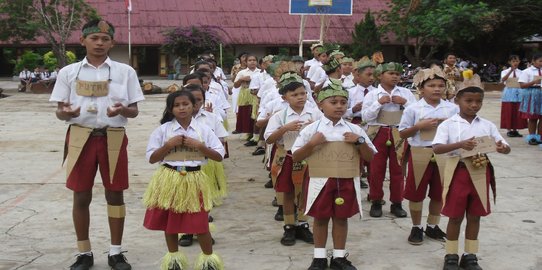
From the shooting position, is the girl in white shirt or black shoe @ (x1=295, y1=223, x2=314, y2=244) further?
black shoe @ (x1=295, y1=223, x2=314, y2=244)

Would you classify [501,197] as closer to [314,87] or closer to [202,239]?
[314,87]

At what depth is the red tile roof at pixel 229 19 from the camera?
3397 centimetres

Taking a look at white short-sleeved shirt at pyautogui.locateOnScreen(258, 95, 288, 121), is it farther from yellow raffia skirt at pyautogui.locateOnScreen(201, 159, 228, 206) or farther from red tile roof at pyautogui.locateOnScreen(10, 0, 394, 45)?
red tile roof at pyautogui.locateOnScreen(10, 0, 394, 45)

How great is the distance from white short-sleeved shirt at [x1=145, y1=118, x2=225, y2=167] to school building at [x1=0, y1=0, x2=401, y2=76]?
28.0 metres

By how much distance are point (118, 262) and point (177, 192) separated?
0.84 m

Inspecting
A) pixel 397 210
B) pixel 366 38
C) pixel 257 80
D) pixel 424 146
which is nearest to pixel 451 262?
pixel 424 146

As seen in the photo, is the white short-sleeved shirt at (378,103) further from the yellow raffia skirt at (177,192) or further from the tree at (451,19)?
the tree at (451,19)

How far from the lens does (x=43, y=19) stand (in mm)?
26906

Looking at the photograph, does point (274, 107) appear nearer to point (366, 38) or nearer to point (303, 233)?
point (303, 233)

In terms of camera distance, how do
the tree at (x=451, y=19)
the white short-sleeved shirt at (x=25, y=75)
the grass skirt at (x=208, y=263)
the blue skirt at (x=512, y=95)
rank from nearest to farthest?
the grass skirt at (x=208, y=263) < the blue skirt at (x=512, y=95) < the tree at (x=451, y=19) < the white short-sleeved shirt at (x=25, y=75)

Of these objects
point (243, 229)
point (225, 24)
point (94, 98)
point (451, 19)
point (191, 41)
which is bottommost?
point (243, 229)

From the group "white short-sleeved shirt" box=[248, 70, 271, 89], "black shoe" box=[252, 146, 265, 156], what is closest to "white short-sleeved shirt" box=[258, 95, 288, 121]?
"black shoe" box=[252, 146, 265, 156]

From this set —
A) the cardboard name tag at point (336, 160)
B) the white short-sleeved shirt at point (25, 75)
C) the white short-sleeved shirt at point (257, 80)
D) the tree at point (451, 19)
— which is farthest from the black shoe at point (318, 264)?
the white short-sleeved shirt at point (25, 75)

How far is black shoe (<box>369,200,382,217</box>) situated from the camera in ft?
22.3
